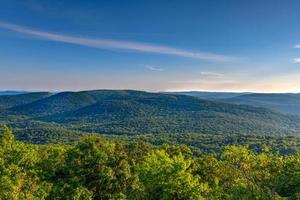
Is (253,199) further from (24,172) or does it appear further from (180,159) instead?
(24,172)

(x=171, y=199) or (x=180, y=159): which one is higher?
(x=180, y=159)

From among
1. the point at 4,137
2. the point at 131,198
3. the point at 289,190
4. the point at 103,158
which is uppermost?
the point at 4,137

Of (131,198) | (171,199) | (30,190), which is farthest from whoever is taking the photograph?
(131,198)

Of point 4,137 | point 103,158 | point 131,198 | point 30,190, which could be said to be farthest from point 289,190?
point 4,137

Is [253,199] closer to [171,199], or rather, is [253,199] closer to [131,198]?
[171,199]

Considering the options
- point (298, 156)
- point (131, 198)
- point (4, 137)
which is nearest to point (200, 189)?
point (131, 198)

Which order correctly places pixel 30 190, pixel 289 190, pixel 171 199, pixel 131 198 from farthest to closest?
pixel 131 198
pixel 171 199
pixel 289 190
pixel 30 190

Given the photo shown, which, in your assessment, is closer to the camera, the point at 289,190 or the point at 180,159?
the point at 289,190
